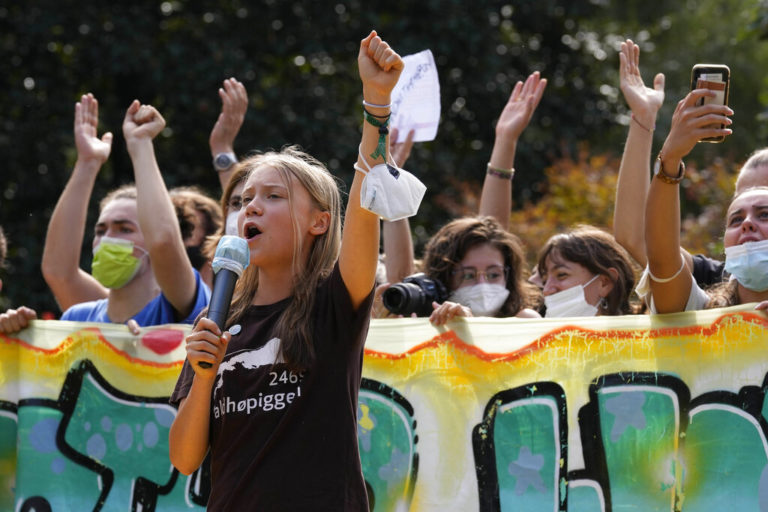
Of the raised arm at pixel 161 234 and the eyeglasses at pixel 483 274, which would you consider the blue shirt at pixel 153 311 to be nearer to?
the raised arm at pixel 161 234

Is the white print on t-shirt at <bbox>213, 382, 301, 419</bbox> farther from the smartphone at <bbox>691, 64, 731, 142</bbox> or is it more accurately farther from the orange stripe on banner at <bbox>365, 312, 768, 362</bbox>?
the smartphone at <bbox>691, 64, 731, 142</bbox>

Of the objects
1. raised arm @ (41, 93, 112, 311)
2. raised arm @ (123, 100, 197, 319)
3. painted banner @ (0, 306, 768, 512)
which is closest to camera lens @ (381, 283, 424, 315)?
painted banner @ (0, 306, 768, 512)

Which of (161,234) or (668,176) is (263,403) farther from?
(161,234)

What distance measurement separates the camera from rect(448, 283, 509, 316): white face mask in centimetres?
442

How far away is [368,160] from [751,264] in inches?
65.1

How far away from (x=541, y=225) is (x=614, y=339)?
6.84m

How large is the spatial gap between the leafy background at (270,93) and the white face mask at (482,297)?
19.3ft

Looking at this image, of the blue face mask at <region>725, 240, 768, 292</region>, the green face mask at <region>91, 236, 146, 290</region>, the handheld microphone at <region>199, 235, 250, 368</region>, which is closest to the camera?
the handheld microphone at <region>199, 235, 250, 368</region>

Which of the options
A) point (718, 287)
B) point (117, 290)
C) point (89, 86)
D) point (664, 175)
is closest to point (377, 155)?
point (664, 175)

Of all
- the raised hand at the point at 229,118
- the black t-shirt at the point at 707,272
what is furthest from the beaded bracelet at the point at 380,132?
the raised hand at the point at 229,118

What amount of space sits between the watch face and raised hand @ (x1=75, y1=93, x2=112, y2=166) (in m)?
0.53

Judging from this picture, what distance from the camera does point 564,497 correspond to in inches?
142

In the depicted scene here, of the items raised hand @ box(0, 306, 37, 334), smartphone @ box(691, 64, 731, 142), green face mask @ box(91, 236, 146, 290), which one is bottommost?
raised hand @ box(0, 306, 37, 334)

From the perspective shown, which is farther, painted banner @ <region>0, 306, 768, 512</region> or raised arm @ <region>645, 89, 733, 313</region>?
painted banner @ <region>0, 306, 768, 512</region>
